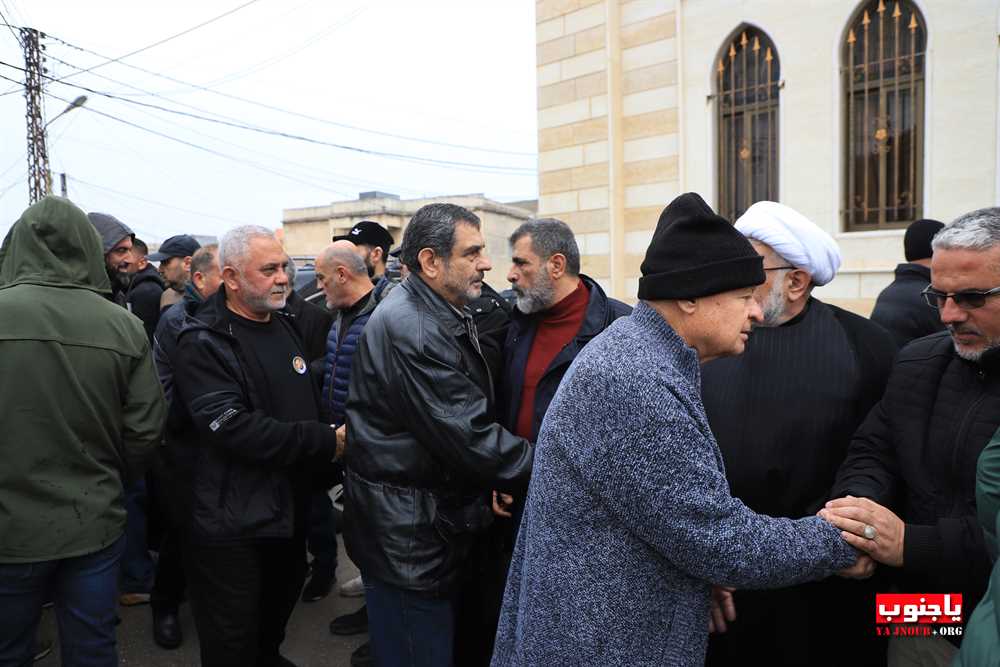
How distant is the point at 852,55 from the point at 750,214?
18.5 feet

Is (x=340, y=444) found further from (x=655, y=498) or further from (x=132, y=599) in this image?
(x=132, y=599)

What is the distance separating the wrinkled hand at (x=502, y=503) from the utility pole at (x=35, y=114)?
17.7 metres

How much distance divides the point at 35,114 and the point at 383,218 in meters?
17.0

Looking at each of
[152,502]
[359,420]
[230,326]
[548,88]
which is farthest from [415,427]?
[548,88]

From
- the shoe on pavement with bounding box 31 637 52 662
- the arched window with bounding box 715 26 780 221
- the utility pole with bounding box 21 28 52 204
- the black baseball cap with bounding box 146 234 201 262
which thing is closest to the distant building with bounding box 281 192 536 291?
the utility pole with bounding box 21 28 52 204

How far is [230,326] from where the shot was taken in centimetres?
284

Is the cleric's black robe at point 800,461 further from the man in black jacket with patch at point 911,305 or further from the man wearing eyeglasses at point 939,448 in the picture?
the man in black jacket with patch at point 911,305

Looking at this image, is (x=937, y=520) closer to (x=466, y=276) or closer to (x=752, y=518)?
(x=752, y=518)

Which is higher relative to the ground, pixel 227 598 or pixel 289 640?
pixel 227 598

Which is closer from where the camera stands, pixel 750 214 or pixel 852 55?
pixel 750 214

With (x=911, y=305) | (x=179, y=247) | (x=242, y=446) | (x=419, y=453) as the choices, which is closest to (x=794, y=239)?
(x=419, y=453)

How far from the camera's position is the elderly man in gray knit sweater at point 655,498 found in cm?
140

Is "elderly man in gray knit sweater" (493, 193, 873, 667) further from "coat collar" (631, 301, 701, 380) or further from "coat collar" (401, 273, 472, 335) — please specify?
"coat collar" (401, 273, 472, 335)

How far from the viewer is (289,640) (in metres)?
3.73
